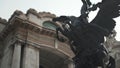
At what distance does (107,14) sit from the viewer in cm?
810

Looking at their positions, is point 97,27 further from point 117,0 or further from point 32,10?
point 32,10

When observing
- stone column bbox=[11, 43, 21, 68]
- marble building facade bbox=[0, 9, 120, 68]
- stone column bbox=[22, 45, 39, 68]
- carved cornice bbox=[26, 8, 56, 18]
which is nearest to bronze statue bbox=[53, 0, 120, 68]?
stone column bbox=[11, 43, 21, 68]

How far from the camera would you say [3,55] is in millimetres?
25219

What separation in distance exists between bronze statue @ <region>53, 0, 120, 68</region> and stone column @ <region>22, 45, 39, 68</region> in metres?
14.7

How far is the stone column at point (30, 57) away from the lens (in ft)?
74.0

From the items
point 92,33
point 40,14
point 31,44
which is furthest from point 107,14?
point 40,14

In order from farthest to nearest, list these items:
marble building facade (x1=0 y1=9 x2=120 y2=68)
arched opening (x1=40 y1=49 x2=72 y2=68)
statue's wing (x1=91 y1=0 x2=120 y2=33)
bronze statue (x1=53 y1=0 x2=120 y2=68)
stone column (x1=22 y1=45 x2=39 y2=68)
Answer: arched opening (x1=40 y1=49 x2=72 y2=68) → marble building facade (x1=0 y1=9 x2=120 y2=68) → stone column (x1=22 y1=45 x2=39 y2=68) → statue's wing (x1=91 y1=0 x2=120 y2=33) → bronze statue (x1=53 y1=0 x2=120 y2=68)

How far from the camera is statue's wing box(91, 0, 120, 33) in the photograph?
7.98m

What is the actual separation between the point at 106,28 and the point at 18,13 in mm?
17724

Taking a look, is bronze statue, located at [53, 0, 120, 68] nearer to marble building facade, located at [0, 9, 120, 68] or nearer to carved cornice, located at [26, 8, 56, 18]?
marble building facade, located at [0, 9, 120, 68]

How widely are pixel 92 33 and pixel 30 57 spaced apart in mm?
15805

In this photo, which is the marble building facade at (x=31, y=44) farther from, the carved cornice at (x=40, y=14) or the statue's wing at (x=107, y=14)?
the statue's wing at (x=107, y=14)

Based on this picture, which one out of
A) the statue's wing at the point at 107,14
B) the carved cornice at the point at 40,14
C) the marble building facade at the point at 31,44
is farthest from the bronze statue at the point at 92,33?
the carved cornice at the point at 40,14

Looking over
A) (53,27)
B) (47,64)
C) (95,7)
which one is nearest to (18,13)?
(53,27)
